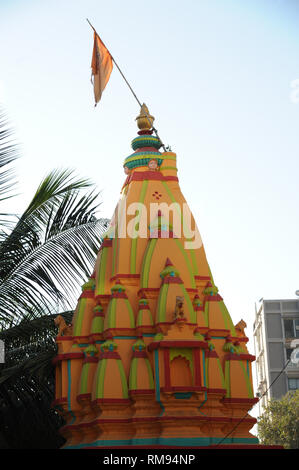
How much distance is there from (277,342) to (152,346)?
40352mm

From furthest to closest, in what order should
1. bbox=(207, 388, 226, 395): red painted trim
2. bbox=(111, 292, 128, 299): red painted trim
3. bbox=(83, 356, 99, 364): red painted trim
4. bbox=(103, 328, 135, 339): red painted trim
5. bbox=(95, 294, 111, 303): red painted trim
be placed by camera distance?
bbox=(95, 294, 111, 303): red painted trim → bbox=(111, 292, 128, 299): red painted trim → bbox=(83, 356, 99, 364): red painted trim → bbox=(103, 328, 135, 339): red painted trim → bbox=(207, 388, 226, 395): red painted trim

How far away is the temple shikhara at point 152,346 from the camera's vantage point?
1426 centimetres

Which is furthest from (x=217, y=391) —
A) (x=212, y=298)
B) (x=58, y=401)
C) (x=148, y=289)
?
(x=58, y=401)

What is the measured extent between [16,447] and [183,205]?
25.8ft

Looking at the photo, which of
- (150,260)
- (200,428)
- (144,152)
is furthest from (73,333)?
(144,152)

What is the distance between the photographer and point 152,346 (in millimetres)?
14516

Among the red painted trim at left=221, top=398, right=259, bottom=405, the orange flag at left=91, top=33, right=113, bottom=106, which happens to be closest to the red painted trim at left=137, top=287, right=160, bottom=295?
A: the red painted trim at left=221, top=398, right=259, bottom=405

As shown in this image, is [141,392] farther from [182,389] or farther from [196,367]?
[196,367]

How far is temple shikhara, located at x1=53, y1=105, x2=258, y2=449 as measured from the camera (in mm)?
14258

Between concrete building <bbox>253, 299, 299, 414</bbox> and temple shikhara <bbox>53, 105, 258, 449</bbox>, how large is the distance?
35879 mm

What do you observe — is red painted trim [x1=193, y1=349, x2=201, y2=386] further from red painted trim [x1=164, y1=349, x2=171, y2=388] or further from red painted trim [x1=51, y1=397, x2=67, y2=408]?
red painted trim [x1=51, y1=397, x2=67, y2=408]

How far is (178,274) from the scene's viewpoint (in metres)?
15.5

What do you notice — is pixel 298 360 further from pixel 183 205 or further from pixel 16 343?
pixel 16 343

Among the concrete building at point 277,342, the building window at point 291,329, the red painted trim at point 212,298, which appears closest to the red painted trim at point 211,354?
the red painted trim at point 212,298
